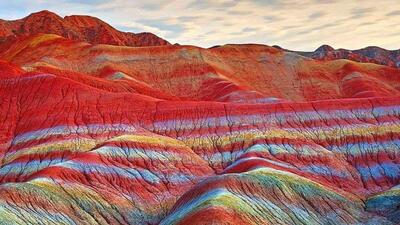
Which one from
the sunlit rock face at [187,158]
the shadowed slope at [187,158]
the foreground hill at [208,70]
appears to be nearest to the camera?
the sunlit rock face at [187,158]

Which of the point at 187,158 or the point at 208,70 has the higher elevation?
the point at 208,70

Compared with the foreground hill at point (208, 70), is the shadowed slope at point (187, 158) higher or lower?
lower

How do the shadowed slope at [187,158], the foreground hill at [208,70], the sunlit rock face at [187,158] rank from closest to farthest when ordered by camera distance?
the sunlit rock face at [187,158] → the shadowed slope at [187,158] → the foreground hill at [208,70]

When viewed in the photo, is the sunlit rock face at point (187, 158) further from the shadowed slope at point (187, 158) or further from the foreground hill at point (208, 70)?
the foreground hill at point (208, 70)

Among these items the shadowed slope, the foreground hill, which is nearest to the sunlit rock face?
the shadowed slope

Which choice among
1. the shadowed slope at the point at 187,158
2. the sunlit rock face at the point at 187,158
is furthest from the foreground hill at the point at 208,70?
the shadowed slope at the point at 187,158

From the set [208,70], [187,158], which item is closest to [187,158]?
[187,158]

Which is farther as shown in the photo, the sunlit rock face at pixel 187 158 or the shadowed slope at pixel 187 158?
the shadowed slope at pixel 187 158

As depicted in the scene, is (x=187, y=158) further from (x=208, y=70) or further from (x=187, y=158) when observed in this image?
(x=208, y=70)

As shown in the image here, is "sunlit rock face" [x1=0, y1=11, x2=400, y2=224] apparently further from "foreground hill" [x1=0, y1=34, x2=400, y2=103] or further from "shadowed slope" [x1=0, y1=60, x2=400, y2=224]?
"foreground hill" [x1=0, y1=34, x2=400, y2=103]

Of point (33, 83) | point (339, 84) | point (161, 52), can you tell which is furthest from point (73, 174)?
point (339, 84)
